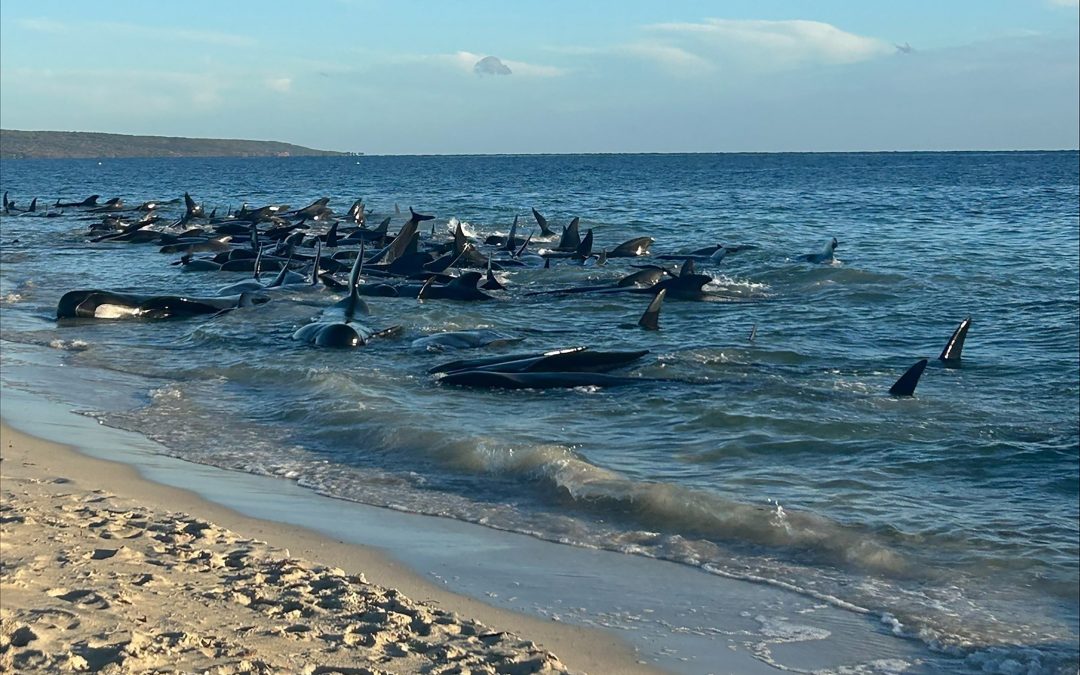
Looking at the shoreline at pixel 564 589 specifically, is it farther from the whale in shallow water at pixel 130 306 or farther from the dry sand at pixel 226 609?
the whale in shallow water at pixel 130 306

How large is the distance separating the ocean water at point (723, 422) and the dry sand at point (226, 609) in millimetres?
1369

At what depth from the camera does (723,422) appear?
9.85 m

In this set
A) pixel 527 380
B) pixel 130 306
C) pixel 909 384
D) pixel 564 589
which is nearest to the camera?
pixel 564 589

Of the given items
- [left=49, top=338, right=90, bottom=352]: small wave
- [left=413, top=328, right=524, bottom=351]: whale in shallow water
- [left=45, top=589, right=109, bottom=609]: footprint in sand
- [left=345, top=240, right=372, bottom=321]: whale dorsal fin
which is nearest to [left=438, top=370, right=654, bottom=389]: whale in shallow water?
[left=413, top=328, right=524, bottom=351]: whale in shallow water

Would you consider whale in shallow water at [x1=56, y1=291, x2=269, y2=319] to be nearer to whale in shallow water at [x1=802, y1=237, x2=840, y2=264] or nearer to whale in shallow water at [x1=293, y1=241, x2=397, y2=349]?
whale in shallow water at [x1=293, y1=241, x2=397, y2=349]

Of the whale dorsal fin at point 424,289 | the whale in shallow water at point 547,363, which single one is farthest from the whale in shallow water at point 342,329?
the whale dorsal fin at point 424,289

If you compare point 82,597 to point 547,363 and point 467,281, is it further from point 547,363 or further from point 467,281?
point 467,281

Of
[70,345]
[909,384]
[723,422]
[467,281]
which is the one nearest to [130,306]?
[70,345]

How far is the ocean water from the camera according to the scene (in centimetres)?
658

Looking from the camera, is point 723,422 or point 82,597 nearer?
point 82,597

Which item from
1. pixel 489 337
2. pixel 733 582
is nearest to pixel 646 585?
pixel 733 582

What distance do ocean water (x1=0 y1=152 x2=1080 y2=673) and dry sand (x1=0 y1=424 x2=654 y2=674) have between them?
137 cm

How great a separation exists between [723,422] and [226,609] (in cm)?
549

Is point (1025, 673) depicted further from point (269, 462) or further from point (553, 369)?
point (553, 369)
